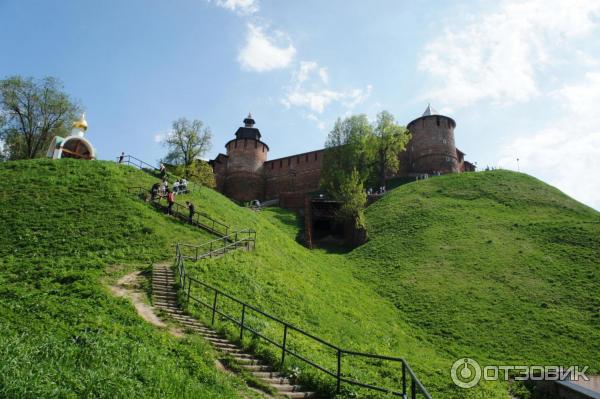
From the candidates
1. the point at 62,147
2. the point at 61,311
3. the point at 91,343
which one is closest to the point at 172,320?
the point at 61,311

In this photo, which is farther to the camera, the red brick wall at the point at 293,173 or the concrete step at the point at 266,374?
the red brick wall at the point at 293,173

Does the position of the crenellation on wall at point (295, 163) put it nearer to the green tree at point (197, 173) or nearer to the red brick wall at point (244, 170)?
the red brick wall at point (244, 170)

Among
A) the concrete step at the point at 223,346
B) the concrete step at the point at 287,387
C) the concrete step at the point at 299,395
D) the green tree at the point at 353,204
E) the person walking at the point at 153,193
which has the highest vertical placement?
the green tree at the point at 353,204

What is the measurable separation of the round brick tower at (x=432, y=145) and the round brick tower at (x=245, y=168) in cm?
1962

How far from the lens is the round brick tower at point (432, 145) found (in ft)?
166

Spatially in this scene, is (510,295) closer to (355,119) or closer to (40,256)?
(40,256)

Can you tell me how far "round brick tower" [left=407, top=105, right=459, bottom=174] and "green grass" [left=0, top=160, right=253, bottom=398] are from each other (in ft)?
123

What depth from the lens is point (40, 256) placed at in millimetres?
14539

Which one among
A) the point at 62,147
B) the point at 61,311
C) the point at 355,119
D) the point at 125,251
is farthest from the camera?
the point at 355,119

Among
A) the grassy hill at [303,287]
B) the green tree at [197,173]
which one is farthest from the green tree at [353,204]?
the green tree at [197,173]

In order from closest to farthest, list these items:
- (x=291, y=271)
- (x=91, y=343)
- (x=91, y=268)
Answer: (x=91, y=343) → (x=91, y=268) → (x=291, y=271)

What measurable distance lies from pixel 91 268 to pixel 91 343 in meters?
7.08

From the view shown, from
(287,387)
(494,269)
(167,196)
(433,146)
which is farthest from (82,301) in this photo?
(433,146)

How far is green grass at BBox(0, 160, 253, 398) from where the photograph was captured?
6.19 m
